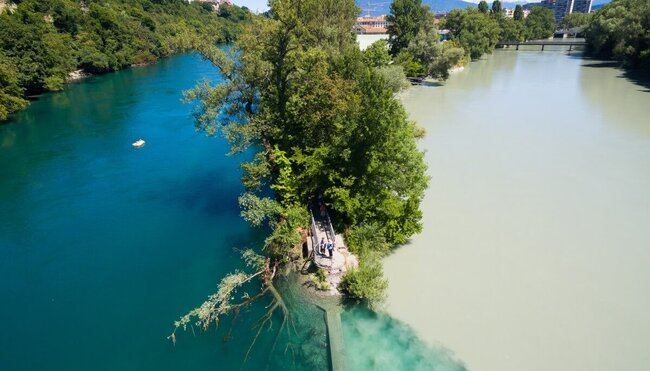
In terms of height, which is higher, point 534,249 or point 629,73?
point 629,73

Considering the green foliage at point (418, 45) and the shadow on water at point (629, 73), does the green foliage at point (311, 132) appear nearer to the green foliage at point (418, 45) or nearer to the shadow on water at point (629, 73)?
the green foliage at point (418, 45)

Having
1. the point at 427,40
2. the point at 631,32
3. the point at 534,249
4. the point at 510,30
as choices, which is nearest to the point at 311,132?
the point at 534,249

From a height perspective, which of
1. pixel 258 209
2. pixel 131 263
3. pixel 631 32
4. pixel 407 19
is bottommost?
pixel 131 263

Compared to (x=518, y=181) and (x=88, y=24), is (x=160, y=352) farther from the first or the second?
(x=88, y=24)

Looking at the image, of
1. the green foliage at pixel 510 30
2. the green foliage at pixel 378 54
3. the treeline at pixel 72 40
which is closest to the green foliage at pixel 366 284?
the treeline at pixel 72 40

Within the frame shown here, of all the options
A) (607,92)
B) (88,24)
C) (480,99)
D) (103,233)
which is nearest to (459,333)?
(103,233)

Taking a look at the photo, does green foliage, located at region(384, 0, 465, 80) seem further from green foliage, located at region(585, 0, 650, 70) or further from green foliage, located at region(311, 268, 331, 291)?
green foliage, located at region(311, 268, 331, 291)

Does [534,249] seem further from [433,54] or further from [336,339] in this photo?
[433,54]
